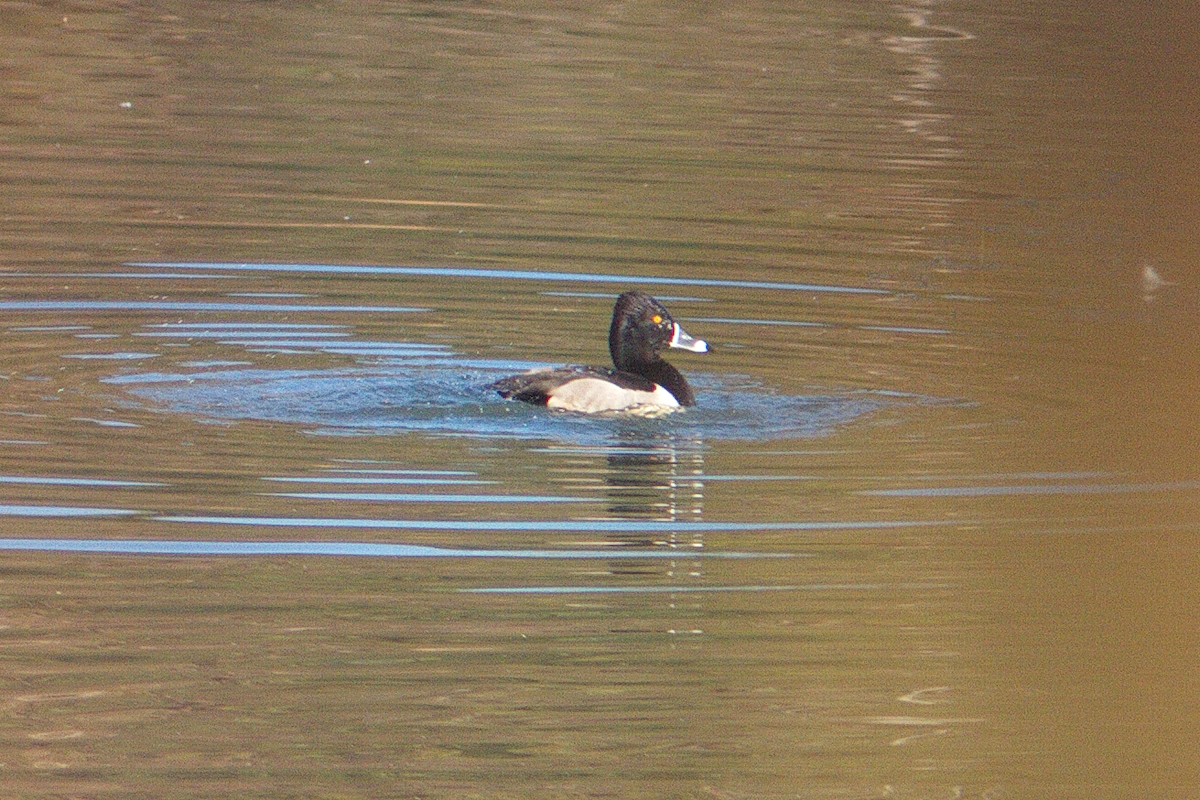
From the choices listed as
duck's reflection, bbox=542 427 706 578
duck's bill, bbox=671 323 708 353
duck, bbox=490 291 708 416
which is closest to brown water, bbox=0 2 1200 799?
duck's reflection, bbox=542 427 706 578

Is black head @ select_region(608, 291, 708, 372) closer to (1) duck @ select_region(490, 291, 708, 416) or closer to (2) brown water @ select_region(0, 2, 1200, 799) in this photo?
(1) duck @ select_region(490, 291, 708, 416)

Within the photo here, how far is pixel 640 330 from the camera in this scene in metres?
12.5

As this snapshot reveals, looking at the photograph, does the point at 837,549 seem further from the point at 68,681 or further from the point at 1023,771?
the point at 68,681

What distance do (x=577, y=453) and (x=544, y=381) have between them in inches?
31.5

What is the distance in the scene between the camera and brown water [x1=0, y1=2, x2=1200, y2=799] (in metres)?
7.02

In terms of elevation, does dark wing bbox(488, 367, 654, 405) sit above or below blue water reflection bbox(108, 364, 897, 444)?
above

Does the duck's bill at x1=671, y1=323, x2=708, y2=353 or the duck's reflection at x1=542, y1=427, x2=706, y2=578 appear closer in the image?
the duck's reflection at x1=542, y1=427, x2=706, y2=578

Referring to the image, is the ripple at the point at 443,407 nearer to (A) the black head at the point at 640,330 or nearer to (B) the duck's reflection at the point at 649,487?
(B) the duck's reflection at the point at 649,487

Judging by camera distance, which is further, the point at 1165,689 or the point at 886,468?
the point at 886,468

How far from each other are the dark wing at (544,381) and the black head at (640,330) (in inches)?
23.6

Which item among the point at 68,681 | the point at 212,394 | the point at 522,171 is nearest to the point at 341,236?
the point at 522,171

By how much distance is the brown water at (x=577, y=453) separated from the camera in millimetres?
7020

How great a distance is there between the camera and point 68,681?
7.18 metres

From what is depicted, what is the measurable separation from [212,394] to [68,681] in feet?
15.0
